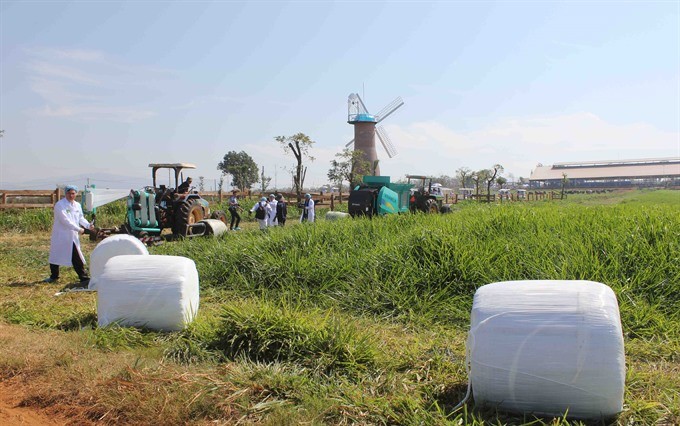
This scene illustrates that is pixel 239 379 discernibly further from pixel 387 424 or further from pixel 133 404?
pixel 387 424

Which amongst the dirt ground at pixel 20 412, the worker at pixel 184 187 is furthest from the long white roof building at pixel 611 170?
the dirt ground at pixel 20 412

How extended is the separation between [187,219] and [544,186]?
102207mm

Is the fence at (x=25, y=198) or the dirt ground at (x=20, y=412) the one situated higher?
the fence at (x=25, y=198)

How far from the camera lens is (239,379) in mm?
3662

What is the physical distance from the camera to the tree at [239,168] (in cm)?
6216

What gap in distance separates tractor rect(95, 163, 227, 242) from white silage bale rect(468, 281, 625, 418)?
9783 mm

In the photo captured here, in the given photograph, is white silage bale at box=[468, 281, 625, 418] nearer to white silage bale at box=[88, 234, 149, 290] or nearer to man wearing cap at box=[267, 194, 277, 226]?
white silage bale at box=[88, 234, 149, 290]

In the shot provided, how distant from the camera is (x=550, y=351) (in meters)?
3.10

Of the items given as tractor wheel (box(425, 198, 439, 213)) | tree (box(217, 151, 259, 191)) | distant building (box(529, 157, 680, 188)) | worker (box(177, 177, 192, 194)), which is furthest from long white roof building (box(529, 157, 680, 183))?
worker (box(177, 177, 192, 194))

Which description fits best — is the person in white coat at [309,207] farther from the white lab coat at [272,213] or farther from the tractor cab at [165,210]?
the tractor cab at [165,210]

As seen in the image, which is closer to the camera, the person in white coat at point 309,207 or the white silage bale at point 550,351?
the white silage bale at point 550,351

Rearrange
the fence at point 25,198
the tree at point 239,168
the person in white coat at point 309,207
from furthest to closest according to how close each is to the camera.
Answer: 1. the tree at point 239,168
2. the fence at point 25,198
3. the person in white coat at point 309,207

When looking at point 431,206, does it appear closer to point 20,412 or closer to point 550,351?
point 550,351

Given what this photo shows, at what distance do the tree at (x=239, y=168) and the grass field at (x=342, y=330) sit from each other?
53.7 metres
